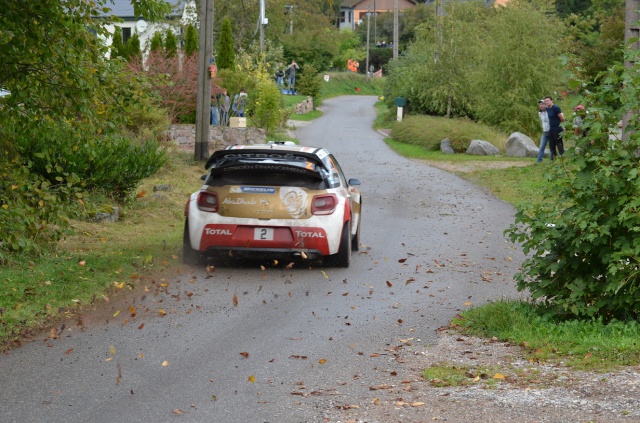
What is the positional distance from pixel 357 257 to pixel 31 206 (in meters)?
4.39

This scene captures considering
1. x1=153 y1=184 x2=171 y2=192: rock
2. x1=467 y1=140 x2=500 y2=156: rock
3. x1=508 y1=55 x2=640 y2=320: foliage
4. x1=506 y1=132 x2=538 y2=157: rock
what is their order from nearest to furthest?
x1=508 y1=55 x2=640 y2=320: foliage
x1=153 y1=184 x2=171 y2=192: rock
x1=506 y1=132 x2=538 y2=157: rock
x1=467 y1=140 x2=500 y2=156: rock

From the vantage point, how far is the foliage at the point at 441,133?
3422 centimetres

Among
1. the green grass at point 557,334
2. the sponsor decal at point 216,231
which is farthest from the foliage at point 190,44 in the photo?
the green grass at point 557,334

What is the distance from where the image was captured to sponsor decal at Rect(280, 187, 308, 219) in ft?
38.5

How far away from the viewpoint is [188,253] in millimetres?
12125

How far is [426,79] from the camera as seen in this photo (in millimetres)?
45250

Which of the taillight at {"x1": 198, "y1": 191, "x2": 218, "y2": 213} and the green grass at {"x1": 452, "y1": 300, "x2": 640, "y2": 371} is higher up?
the taillight at {"x1": 198, "y1": 191, "x2": 218, "y2": 213}

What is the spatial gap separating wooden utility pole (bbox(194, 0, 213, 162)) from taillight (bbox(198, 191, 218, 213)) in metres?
11.7

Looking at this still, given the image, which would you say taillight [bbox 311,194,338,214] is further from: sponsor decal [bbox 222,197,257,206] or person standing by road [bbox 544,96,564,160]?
person standing by road [bbox 544,96,564,160]

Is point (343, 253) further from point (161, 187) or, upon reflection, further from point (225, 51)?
point (225, 51)

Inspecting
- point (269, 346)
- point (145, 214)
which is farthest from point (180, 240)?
point (269, 346)

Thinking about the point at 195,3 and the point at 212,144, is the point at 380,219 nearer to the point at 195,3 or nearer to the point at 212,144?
the point at 212,144

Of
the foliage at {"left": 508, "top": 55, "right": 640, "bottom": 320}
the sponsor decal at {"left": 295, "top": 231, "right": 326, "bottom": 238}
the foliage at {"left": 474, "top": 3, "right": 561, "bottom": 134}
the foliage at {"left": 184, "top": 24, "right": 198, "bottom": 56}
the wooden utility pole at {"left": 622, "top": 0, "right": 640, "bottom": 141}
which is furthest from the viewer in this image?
the foliage at {"left": 184, "top": 24, "right": 198, "bottom": 56}

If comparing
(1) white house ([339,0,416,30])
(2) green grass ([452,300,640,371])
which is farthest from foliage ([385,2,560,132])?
(1) white house ([339,0,416,30])
